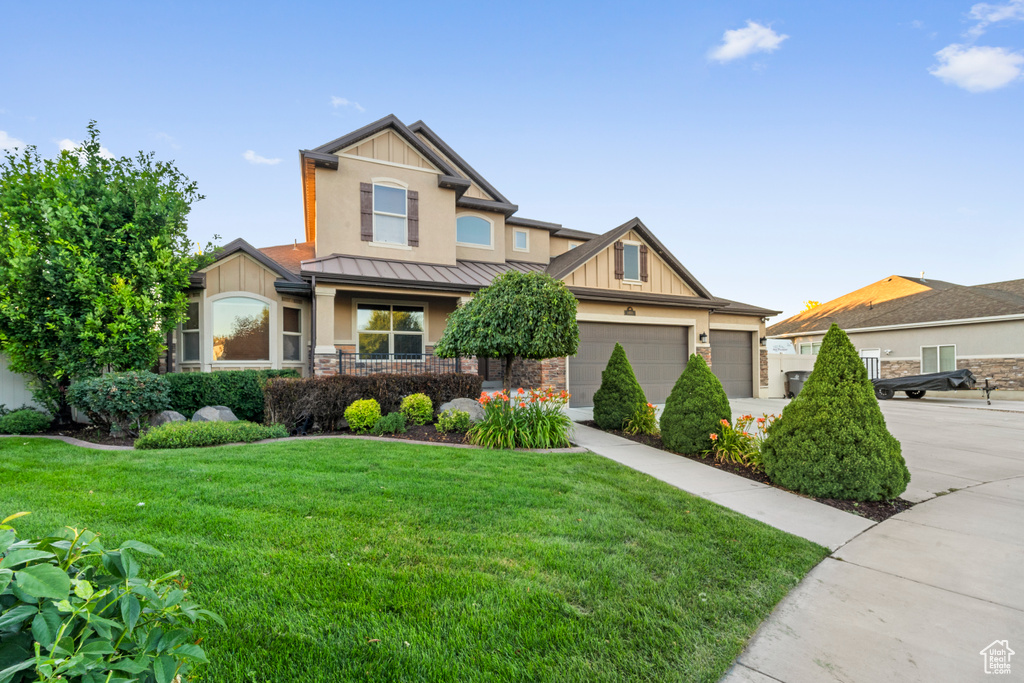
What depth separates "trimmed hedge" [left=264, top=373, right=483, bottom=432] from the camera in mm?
8633

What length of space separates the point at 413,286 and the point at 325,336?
8.04ft

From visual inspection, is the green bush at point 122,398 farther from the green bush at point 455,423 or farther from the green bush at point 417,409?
the green bush at point 455,423

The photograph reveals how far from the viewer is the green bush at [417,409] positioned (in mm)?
8773

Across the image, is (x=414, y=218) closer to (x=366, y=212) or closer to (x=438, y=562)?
(x=366, y=212)

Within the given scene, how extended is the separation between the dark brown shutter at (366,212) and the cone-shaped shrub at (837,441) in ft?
36.3

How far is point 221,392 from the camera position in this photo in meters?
9.98

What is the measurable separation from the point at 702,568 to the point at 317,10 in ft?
40.2

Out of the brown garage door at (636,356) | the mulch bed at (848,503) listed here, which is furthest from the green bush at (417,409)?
the brown garage door at (636,356)

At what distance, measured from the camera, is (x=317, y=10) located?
32.9ft

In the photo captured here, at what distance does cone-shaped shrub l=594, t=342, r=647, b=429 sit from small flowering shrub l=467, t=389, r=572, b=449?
1.32 meters

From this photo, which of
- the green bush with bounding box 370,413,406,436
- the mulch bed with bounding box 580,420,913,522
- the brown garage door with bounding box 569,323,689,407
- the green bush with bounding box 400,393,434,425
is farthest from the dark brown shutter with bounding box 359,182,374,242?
the mulch bed with bounding box 580,420,913,522

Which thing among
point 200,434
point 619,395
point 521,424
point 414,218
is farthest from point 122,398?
point 619,395

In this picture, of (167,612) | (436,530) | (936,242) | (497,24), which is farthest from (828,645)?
(936,242)

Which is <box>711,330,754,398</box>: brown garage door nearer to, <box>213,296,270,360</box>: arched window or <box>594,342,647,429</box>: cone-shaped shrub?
<box>594,342,647,429</box>: cone-shaped shrub
